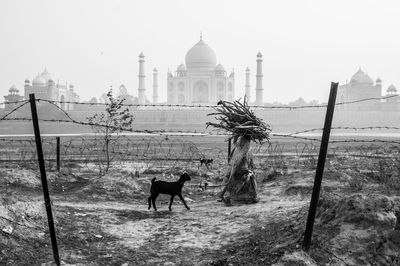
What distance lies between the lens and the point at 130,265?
4.66 metres

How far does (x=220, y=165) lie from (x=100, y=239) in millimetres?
8465

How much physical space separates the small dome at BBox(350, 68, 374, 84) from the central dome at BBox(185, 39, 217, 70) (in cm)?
2110

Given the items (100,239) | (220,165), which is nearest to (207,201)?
(100,239)

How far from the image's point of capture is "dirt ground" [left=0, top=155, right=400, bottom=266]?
4453 mm

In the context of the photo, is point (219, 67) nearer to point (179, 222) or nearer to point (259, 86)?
point (259, 86)

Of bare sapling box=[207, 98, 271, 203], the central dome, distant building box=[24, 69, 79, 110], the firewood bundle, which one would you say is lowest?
bare sapling box=[207, 98, 271, 203]

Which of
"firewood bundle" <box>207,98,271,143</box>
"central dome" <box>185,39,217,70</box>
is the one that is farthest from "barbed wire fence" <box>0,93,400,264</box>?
"central dome" <box>185,39,217,70</box>

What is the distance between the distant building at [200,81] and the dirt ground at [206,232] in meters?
56.0

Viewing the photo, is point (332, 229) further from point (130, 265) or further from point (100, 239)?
point (100, 239)

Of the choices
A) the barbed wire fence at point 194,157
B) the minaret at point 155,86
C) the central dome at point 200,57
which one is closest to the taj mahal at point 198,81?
the central dome at point 200,57

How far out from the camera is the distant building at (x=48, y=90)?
58906 millimetres

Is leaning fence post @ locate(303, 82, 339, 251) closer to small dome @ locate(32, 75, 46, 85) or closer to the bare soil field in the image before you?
the bare soil field

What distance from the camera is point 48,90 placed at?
194 ft

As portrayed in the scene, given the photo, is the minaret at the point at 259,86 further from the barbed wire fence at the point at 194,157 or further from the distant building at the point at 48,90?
the barbed wire fence at the point at 194,157
